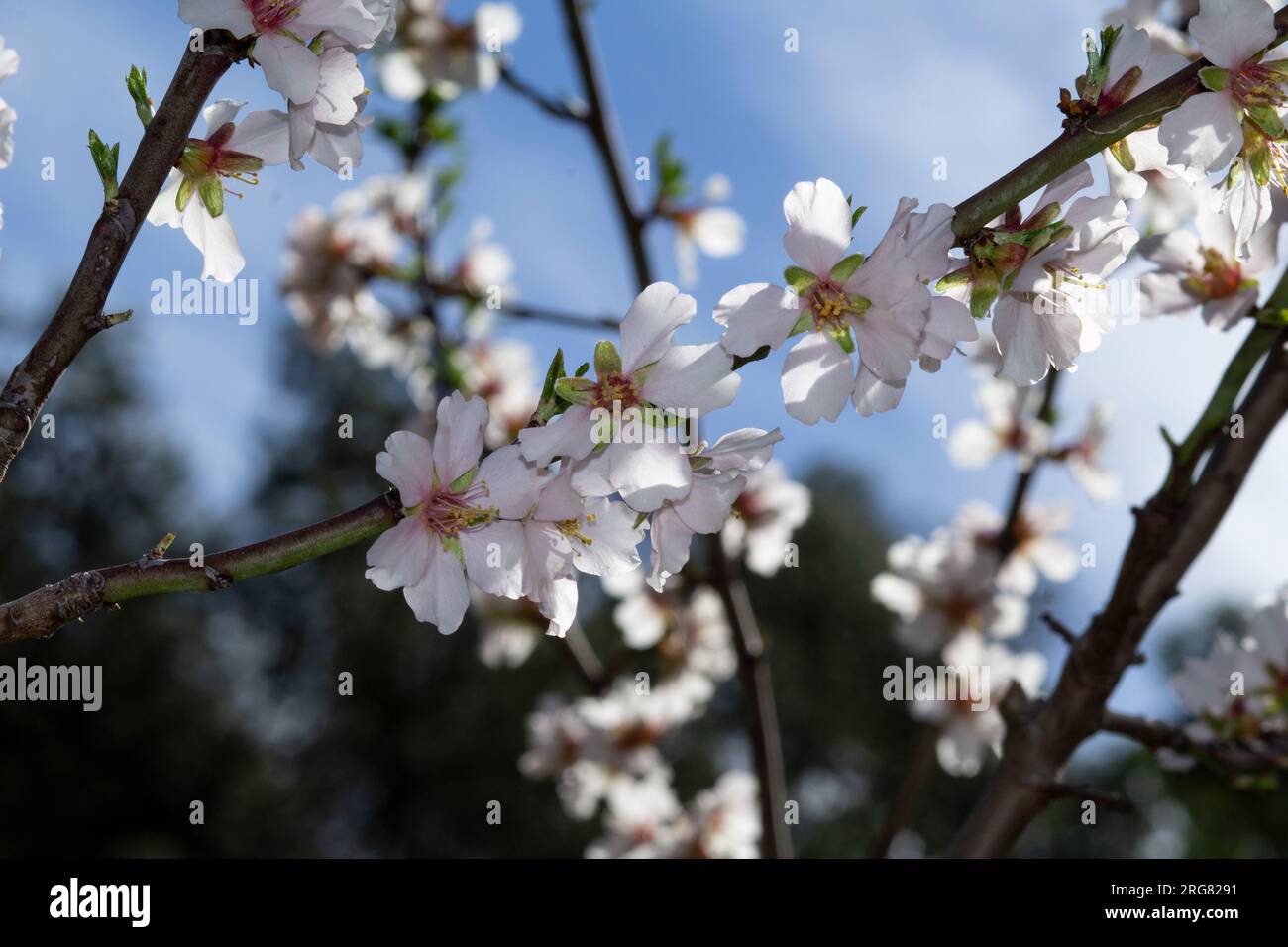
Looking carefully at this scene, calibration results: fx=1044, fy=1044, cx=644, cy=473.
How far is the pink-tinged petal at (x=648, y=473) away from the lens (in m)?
0.71

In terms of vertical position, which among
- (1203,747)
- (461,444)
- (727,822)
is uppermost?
(461,444)

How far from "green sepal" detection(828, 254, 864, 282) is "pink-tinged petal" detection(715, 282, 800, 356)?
0.18 ft

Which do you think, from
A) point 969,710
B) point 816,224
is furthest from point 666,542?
point 969,710

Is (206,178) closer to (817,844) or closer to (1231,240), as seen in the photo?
(1231,240)

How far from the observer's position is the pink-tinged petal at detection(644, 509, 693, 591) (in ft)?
2.65

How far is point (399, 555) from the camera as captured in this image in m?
0.79

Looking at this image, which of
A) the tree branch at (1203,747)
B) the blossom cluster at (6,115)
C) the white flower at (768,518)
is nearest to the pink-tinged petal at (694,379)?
the blossom cluster at (6,115)

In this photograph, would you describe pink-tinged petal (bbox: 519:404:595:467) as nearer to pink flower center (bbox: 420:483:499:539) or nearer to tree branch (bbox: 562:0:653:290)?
pink flower center (bbox: 420:483:499:539)

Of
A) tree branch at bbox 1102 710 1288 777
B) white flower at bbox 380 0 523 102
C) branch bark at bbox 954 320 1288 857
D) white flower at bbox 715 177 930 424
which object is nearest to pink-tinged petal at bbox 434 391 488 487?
Answer: white flower at bbox 715 177 930 424

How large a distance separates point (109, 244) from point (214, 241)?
0.17m

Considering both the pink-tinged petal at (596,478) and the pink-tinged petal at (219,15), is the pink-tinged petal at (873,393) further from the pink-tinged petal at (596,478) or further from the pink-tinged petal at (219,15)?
the pink-tinged petal at (219,15)

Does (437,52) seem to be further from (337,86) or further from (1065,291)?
(1065,291)
